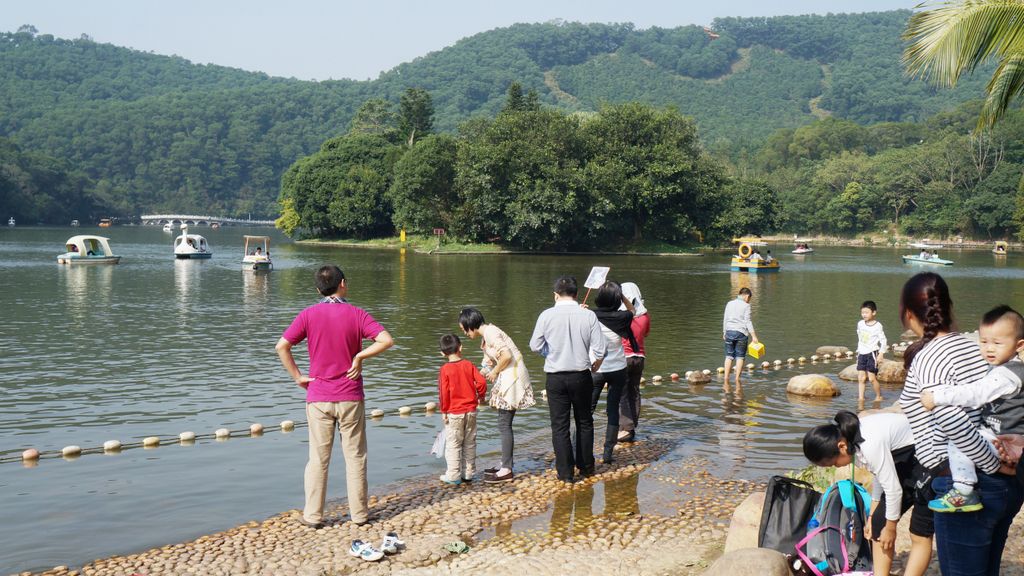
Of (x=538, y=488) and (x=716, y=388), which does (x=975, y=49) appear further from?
(x=538, y=488)

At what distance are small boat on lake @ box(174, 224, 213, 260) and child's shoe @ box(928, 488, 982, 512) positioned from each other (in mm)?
57346

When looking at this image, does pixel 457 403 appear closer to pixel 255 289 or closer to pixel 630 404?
pixel 630 404

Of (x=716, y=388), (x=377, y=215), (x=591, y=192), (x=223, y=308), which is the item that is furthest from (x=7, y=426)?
(x=377, y=215)

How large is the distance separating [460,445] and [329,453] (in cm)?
185

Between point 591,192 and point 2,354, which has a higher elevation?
point 591,192

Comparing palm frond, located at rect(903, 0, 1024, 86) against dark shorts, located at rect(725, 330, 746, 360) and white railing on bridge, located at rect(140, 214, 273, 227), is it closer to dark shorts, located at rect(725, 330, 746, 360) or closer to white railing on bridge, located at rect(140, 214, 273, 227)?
dark shorts, located at rect(725, 330, 746, 360)

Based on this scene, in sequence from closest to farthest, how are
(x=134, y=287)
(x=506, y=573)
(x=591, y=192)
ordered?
(x=506, y=573) < (x=134, y=287) < (x=591, y=192)

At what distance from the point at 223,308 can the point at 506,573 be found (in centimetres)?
2593

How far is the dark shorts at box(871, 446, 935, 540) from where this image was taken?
504 cm

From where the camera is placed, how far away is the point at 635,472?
995cm

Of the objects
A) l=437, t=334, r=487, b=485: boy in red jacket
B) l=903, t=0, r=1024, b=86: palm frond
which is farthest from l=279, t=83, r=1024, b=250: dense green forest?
l=437, t=334, r=487, b=485: boy in red jacket

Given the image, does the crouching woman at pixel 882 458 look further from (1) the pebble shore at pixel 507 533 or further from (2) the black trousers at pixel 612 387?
(2) the black trousers at pixel 612 387

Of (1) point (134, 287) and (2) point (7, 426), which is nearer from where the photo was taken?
(2) point (7, 426)

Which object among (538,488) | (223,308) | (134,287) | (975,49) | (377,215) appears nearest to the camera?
(538,488)
